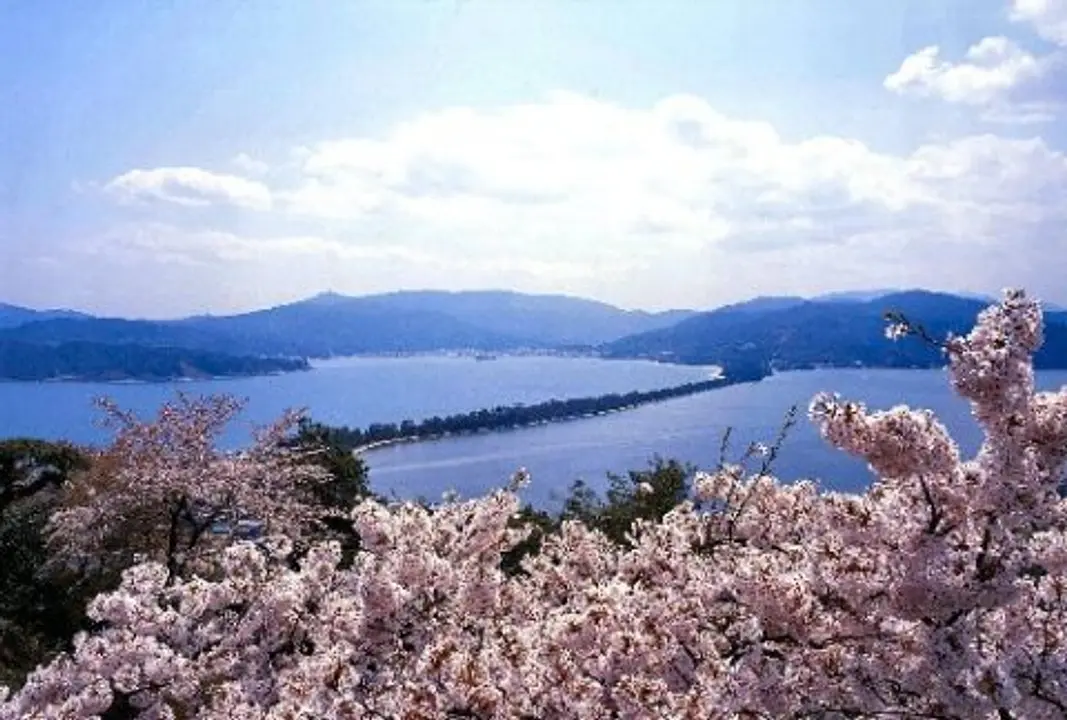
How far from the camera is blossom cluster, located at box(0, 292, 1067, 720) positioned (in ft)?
12.3

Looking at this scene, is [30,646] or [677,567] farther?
[30,646]

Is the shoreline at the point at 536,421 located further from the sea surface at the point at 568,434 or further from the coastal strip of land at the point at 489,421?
the sea surface at the point at 568,434

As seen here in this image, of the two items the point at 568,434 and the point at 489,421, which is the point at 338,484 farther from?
the point at 489,421

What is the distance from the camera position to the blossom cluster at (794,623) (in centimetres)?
375

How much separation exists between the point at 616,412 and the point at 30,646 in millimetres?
153807

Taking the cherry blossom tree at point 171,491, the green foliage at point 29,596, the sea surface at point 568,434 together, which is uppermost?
the cherry blossom tree at point 171,491

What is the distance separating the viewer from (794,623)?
4.72m

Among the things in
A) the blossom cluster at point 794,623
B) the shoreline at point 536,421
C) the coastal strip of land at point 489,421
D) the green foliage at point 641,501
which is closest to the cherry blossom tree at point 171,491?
the green foliage at point 641,501

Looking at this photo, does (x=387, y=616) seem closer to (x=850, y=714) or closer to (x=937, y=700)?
(x=850, y=714)

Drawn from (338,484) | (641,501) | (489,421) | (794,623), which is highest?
(794,623)

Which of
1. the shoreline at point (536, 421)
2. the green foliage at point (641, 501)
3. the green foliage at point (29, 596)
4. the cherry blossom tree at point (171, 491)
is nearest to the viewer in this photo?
the green foliage at point (29, 596)

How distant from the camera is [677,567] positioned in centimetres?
671

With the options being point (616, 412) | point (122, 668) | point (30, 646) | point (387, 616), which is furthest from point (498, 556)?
point (616, 412)

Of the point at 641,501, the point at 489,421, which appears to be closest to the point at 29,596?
the point at 641,501
